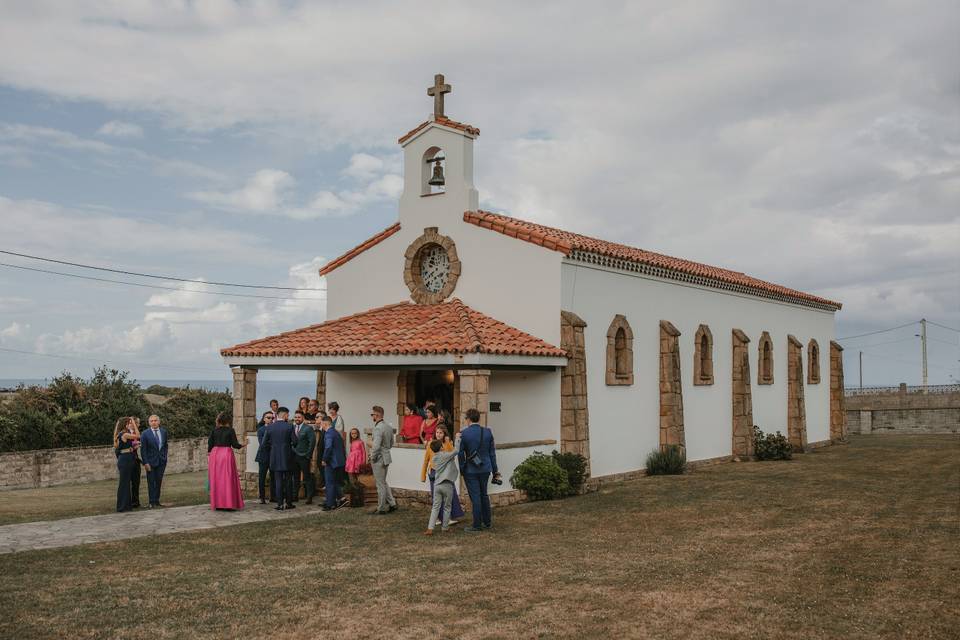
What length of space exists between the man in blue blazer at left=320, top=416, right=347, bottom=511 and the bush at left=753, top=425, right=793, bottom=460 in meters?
14.6

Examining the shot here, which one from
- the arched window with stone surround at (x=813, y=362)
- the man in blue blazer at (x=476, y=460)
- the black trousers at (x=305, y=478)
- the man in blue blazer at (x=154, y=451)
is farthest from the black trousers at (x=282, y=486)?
the arched window with stone surround at (x=813, y=362)

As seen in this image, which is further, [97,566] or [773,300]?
[773,300]

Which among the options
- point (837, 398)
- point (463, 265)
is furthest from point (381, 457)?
point (837, 398)

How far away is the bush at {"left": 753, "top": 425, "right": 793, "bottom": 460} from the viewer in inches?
988

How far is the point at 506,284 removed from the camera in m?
18.7

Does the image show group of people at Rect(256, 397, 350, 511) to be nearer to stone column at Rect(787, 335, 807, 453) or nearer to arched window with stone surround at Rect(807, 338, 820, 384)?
stone column at Rect(787, 335, 807, 453)

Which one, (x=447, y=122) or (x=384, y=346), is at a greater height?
(x=447, y=122)

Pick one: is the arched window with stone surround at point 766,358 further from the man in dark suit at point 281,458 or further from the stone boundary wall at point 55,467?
the stone boundary wall at point 55,467

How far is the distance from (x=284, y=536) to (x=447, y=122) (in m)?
11.0

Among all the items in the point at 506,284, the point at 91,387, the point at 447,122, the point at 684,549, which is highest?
the point at 447,122

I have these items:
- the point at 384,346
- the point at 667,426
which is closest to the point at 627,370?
the point at 667,426

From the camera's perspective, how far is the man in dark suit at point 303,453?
15.7m

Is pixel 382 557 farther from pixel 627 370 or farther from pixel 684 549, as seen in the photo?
pixel 627 370

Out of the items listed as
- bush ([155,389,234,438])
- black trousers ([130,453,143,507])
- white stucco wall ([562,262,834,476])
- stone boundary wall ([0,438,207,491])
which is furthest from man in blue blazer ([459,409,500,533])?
bush ([155,389,234,438])
